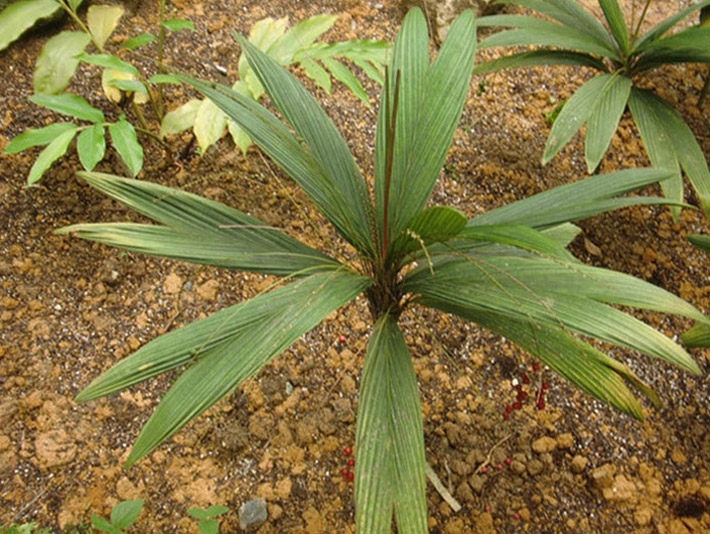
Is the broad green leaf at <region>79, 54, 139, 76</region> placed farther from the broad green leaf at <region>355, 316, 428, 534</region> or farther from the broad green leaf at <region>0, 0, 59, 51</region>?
the broad green leaf at <region>355, 316, 428, 534</region>

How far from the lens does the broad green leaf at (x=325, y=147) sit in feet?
4.03

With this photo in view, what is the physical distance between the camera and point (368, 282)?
1.16m

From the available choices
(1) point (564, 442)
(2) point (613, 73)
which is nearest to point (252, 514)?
(1) point (564, 442)

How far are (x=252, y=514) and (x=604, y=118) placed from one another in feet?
4.33

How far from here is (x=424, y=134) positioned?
3.88 feet

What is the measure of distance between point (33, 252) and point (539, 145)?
1.62 m

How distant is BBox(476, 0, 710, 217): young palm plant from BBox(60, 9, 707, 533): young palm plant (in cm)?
45

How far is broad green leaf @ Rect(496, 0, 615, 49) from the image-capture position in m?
1.86

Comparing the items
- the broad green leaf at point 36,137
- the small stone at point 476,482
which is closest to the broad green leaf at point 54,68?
the broad green leaf at point 36,137

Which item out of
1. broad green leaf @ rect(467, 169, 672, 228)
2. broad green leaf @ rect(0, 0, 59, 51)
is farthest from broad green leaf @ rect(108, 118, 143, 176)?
broad green leaf @ rect(467, 169, 672, 228)

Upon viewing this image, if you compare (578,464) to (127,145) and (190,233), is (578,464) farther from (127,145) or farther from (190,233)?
(127,145)

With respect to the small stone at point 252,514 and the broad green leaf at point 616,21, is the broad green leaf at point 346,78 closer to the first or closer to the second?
the broad green leaf at point 616,21

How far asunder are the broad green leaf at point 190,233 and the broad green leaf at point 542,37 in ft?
3.07

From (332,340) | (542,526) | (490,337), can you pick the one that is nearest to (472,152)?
(490,337)
